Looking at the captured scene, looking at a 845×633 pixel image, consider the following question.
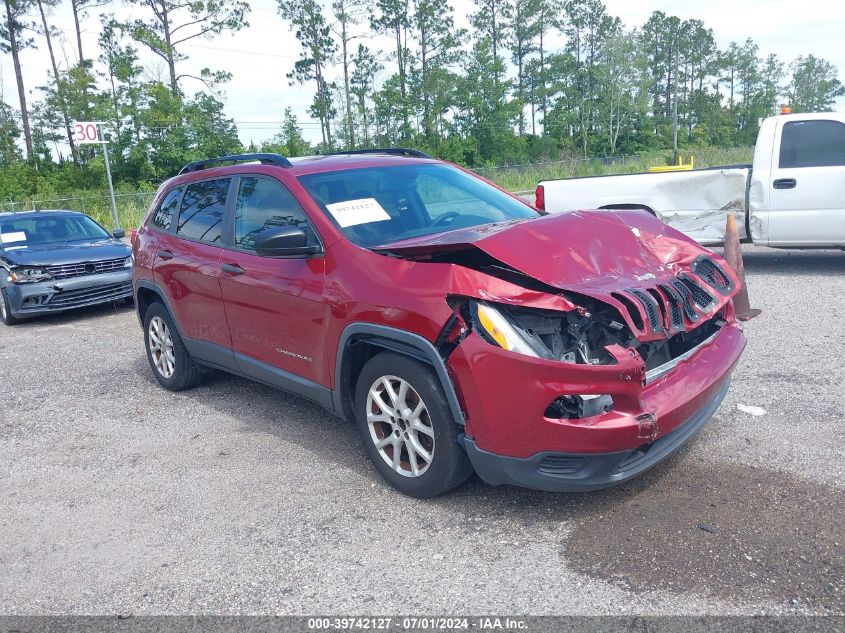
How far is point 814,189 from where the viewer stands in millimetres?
8305

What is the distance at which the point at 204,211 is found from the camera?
5.11 m

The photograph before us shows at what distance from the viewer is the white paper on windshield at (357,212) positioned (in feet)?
13.2

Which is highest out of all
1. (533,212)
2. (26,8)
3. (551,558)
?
(26,8)

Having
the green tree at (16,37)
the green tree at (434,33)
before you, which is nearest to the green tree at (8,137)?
the green tree at (16,37)

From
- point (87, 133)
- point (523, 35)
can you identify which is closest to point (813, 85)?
point (523, 35)

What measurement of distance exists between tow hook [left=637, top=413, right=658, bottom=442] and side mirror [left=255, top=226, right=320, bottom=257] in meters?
1.99

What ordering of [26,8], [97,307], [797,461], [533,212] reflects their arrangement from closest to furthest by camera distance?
[797,461], [533,212], [97,307], [26,8]

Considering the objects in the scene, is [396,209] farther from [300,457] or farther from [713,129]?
[713,129]

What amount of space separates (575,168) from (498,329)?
4214 centimetres

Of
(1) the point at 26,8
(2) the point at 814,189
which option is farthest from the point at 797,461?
(1) the point at 26,8

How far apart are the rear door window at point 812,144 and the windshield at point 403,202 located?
530 cm

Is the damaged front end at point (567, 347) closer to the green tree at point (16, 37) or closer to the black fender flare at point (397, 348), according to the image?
the black fender flare at point (397, 348)

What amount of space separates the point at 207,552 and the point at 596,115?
6975 centimetres

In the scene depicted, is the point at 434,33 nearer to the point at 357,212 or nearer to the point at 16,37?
the point at 16,37
